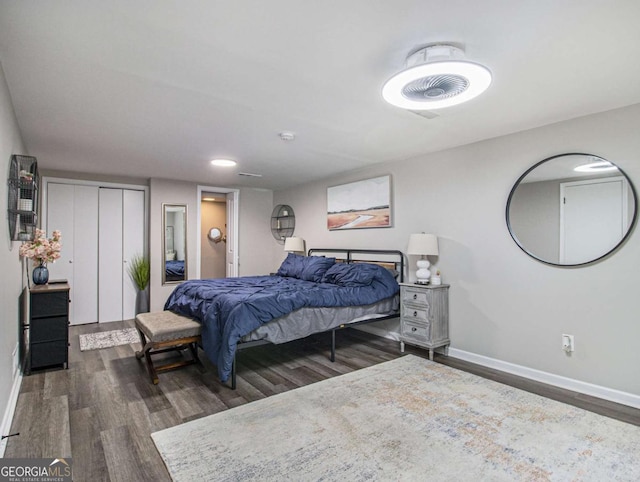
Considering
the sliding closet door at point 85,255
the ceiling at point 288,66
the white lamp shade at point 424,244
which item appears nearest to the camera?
the ceiling at point 288,66

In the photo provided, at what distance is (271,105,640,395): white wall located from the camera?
9.02 ft

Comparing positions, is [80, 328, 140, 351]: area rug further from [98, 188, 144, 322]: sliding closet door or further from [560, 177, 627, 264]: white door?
[560, 177, 627, 264]: white door

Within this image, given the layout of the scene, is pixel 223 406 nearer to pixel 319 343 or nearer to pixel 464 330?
pixel 319 343

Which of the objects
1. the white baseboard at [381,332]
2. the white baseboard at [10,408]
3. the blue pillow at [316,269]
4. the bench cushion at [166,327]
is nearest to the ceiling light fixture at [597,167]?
the white baseboard at [381,332]

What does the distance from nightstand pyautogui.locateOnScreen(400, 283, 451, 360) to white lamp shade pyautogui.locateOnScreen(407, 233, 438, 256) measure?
0.38m

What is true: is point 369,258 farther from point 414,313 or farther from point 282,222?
point 282,222

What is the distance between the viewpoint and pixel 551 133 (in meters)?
3.12

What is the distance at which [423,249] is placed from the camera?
12.7 ft

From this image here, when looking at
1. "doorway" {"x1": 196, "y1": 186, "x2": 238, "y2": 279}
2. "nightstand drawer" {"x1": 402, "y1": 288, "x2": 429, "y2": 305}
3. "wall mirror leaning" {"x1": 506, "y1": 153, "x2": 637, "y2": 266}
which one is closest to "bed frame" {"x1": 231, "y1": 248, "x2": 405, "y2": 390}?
"nightstand drawer" {"x1": 402, "y1": 288, "x2": 429, "y2": 305}

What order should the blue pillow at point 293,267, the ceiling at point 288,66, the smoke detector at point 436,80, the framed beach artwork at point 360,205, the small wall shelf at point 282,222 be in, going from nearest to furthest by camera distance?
the ceiling at point 288,66
the smoke detector at point 436,80
the framed beach artwork at point 360,205
the blue pillow at point 293,267
the small wall shelf at point 282,222

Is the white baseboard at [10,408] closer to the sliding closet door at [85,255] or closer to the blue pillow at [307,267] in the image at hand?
the sliding closet door at [85,255]

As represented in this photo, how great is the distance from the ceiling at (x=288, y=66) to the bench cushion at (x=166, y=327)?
6.01 ft

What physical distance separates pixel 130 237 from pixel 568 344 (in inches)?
240

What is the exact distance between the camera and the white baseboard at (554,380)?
2719 mm
